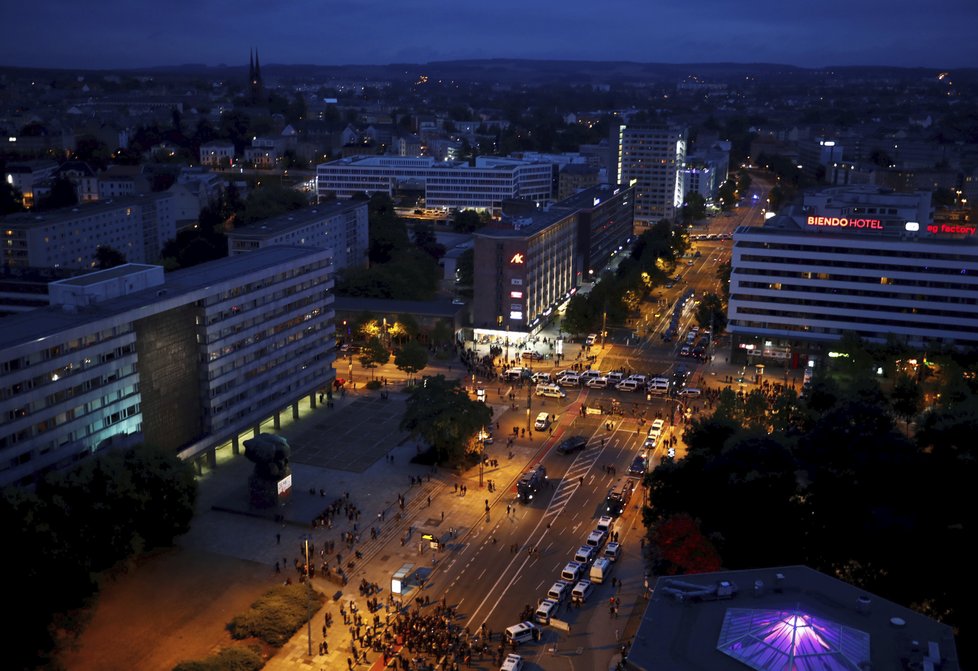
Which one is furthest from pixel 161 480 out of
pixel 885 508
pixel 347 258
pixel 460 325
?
pixel 347 258

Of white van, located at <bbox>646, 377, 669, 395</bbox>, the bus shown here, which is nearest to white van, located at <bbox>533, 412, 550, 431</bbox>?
the bus

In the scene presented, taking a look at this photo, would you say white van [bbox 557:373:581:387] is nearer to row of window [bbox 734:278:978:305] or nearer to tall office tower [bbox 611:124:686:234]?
row of window [bbox 734:278:978:305]

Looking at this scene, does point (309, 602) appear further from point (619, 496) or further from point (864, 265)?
point (864, 265)

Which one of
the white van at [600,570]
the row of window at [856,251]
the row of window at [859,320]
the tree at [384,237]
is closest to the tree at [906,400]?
the row of window at [859,320]

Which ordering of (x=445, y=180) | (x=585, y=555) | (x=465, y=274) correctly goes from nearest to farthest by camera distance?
(x=585, y=555) → (x=465, y=274) → (x=445, y=180)

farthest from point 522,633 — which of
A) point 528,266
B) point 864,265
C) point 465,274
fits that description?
point 465,274

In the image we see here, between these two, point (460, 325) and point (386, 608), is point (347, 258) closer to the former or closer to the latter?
point (460, 325)
